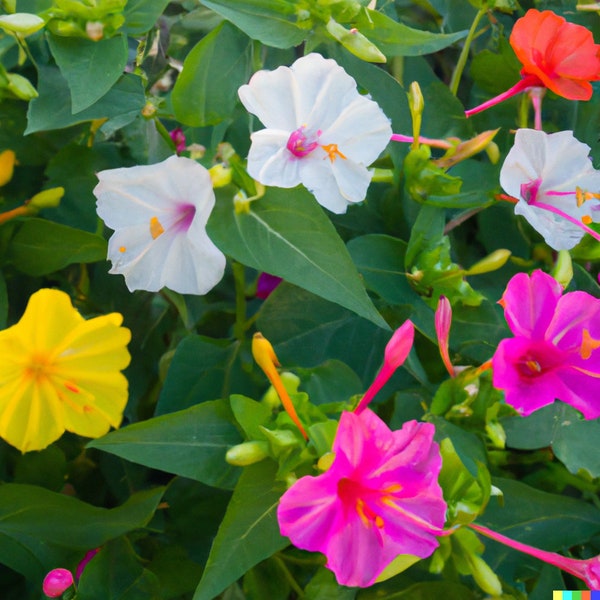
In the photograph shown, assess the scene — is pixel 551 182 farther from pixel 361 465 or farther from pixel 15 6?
pixel 15 6

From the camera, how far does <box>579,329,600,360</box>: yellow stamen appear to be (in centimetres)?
51

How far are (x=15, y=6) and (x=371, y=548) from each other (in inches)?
17.7

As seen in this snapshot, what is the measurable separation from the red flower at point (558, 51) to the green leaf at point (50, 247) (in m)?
0.34

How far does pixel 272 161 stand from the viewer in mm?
504

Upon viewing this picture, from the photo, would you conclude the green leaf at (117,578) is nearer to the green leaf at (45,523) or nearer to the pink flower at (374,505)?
the green leaf at (45,523)

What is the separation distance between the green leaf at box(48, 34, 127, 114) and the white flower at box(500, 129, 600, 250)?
0.28 meters

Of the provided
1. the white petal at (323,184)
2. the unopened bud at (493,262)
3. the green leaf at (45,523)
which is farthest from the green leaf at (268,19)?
the green leaf at (45,523)

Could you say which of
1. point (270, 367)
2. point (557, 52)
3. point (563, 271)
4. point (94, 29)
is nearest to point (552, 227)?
point (563, 271)

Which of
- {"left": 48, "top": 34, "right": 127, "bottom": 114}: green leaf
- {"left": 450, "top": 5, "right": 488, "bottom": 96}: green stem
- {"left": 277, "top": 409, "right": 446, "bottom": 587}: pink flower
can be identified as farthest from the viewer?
{"left": 450, "top": 5, "right": 488, "bottom": 96}: green stem

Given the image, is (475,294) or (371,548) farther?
(475,294)

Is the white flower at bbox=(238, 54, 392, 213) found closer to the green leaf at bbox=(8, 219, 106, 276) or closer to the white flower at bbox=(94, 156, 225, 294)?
→ the white flower at bbox=(94, 156, 225, 294)

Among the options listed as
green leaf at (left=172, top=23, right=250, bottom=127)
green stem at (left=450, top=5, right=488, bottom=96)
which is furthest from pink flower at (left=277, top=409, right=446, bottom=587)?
green stem at (left=450, top=5, right=488, bottom=96)

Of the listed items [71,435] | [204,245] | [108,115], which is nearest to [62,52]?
[108,115]

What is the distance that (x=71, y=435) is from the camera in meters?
0.68
